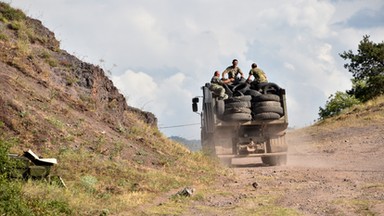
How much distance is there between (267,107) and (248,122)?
846mm

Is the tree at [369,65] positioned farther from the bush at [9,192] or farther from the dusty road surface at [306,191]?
the bush at [9,192]

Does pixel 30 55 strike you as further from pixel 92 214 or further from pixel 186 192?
pixel 92 214

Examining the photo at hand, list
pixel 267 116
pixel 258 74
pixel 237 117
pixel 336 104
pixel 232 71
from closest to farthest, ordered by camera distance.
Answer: pixel 237 117 → pixel 267 116 → pixel 258 74 → pixel 232 71 → pixel 336 104

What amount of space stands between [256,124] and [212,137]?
63.9 inches

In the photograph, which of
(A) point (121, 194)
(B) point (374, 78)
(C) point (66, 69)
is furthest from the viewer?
(B) point (374, 78)

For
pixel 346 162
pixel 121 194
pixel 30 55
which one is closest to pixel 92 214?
pixel 121 194

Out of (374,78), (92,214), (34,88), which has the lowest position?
(92,214)

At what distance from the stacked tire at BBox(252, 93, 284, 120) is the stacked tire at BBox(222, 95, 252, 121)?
28 cm

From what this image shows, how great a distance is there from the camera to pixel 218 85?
1800 centimetres

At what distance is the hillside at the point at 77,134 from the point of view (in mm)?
9320

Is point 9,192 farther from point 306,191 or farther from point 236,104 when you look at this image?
point 236,104

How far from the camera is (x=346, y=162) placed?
1814cm

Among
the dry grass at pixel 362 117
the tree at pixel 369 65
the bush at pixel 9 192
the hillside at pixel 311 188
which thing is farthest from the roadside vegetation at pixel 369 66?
the bush at pixel 9 192

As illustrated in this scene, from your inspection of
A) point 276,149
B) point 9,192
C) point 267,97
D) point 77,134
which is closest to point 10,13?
point 77,134
